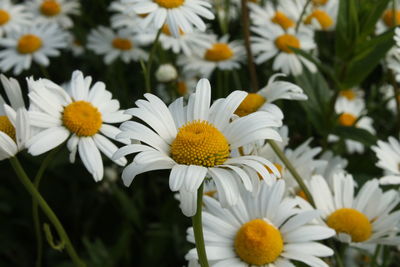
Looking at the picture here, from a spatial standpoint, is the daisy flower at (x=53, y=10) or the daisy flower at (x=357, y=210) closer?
the daisy flower at (x=357, y=210)

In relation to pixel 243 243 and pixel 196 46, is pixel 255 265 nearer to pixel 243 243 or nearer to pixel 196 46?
pixel 243 243

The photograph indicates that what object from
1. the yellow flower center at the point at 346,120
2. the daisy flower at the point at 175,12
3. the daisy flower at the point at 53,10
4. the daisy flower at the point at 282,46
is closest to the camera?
the daisy flower at the point at 175,12

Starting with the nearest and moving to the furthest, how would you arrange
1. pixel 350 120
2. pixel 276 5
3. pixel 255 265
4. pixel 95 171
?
pixel 255 265, pixel 95 171, pixel 350 120, pixel 276 5

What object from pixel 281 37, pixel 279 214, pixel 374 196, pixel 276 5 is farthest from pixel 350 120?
pixel 279 214

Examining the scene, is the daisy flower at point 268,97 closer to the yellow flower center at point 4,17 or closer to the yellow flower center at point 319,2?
the yellow flower center at point 319,2

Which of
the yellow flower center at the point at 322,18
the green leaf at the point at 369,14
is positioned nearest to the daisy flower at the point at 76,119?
the green leaf at the point at 369,14

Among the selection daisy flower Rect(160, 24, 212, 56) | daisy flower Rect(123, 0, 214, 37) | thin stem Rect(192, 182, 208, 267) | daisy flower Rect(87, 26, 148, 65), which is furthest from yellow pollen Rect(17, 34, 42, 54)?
thin stem Rect(192, 182, 208, 267)
